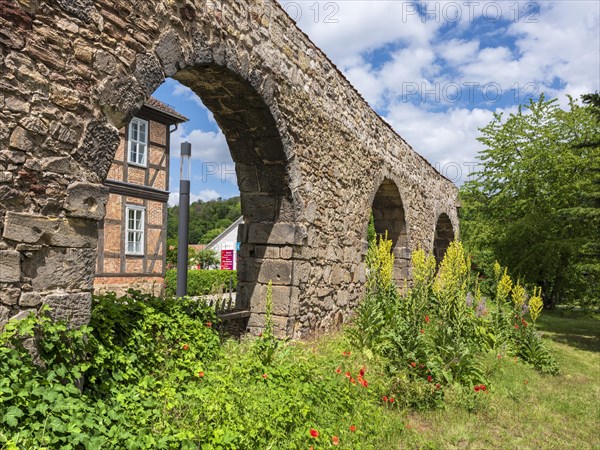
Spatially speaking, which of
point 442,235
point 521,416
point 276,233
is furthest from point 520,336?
point 442,235

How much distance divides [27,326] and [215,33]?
10.4 ft

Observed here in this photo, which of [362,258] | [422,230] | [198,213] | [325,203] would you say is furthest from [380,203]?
[198,213]

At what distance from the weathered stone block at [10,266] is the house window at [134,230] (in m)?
11.2

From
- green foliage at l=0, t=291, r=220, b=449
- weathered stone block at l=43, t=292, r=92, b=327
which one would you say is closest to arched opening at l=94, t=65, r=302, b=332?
green foliage at l=0, t=291, r=220, b=449

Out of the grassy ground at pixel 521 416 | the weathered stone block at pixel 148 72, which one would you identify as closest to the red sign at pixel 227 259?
the grassy ground at pixel 521 416

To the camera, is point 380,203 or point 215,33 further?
point 380,203

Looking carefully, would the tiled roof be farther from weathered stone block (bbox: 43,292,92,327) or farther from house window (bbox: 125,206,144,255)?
weathered stone block (bbox: 43,292,92,327)

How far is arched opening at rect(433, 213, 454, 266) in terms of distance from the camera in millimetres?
15656

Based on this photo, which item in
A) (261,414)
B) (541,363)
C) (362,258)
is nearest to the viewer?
(261,414)

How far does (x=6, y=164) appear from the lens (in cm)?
298

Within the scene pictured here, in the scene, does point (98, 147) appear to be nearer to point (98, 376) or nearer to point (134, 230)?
point (98, 376)

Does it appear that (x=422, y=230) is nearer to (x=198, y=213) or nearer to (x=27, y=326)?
(x=27, y=326)

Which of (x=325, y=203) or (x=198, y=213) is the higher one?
(x=198, y=213)

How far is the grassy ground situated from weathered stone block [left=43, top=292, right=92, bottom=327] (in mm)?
2583
